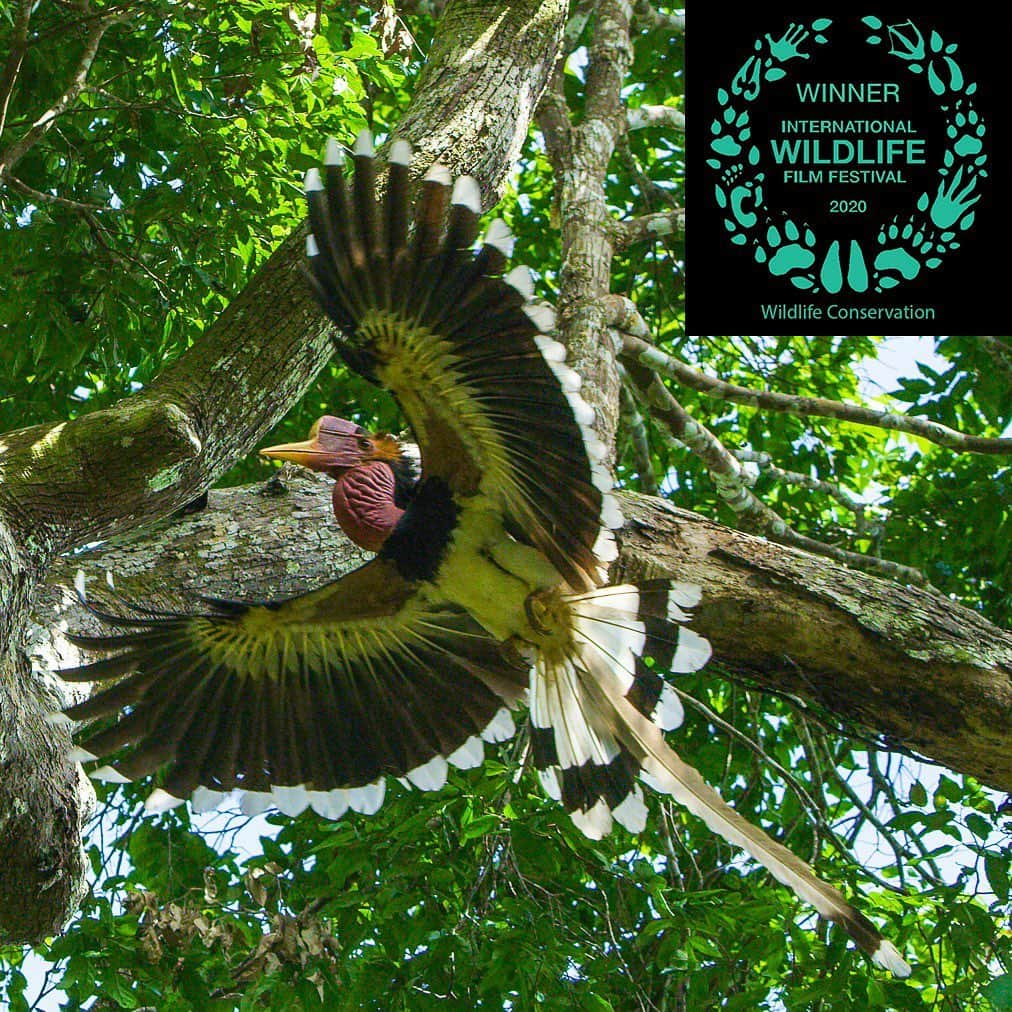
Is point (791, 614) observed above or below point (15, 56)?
below

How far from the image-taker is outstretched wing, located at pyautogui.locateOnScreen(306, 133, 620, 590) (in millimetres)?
2160

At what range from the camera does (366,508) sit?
2.73 meters

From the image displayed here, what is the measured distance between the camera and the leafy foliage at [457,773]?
8.79ft

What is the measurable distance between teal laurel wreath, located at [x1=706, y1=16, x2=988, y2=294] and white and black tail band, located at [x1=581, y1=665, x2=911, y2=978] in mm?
1704

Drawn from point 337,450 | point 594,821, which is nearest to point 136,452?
point 337,450

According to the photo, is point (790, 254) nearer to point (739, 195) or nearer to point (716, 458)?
point (739, 195)

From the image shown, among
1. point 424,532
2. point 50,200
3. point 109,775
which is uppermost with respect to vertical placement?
point 50,200

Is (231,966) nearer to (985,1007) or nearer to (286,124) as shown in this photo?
(985,1007)

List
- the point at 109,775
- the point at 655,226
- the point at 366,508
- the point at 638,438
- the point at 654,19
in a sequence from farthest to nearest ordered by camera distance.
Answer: the point at 654,19, the point at 655,226, the point at 638,438, the point at 366,508, the point at 109,775

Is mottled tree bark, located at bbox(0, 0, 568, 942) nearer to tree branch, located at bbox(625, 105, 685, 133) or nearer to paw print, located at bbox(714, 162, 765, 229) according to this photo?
paw print, located at bbox(714, 162, 765, 229)

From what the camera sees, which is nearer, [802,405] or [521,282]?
[521,282]

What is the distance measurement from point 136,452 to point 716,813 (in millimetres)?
1302

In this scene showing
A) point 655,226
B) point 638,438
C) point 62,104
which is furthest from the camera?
point 655,226

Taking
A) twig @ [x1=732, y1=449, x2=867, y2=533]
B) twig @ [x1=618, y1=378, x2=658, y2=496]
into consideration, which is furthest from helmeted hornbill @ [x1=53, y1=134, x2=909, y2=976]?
twig @ [x1=732, y1=449, x2=867, y2=533]
